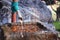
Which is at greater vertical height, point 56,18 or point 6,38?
point 6,38

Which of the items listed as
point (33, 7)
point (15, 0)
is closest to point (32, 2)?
point (33, 7)

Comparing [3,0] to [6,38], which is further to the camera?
[3,0]

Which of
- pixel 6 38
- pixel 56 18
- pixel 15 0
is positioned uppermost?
pixel 15 0

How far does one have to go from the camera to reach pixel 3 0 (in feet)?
22.6

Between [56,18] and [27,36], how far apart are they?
582 cm

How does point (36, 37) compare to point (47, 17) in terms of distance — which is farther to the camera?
point (47, 17)

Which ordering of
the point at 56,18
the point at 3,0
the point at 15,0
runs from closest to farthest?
the point at 15,0
the point at 3,0
the point at 56,18

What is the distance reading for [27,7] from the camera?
7.01 m

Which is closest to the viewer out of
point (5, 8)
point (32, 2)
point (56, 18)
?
point (5, 8)

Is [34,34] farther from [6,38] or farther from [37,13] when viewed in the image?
[37,13]

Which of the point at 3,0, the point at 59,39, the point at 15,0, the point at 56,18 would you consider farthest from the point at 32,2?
the point at 59,39

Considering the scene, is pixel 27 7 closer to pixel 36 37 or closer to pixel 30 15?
pixel 30 15

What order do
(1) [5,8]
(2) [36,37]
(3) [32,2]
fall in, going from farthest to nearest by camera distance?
1. (3) [32,2]
2. (1) [5,8]
3. (2) [36,37]

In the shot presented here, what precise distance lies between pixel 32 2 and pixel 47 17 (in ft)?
2.08
